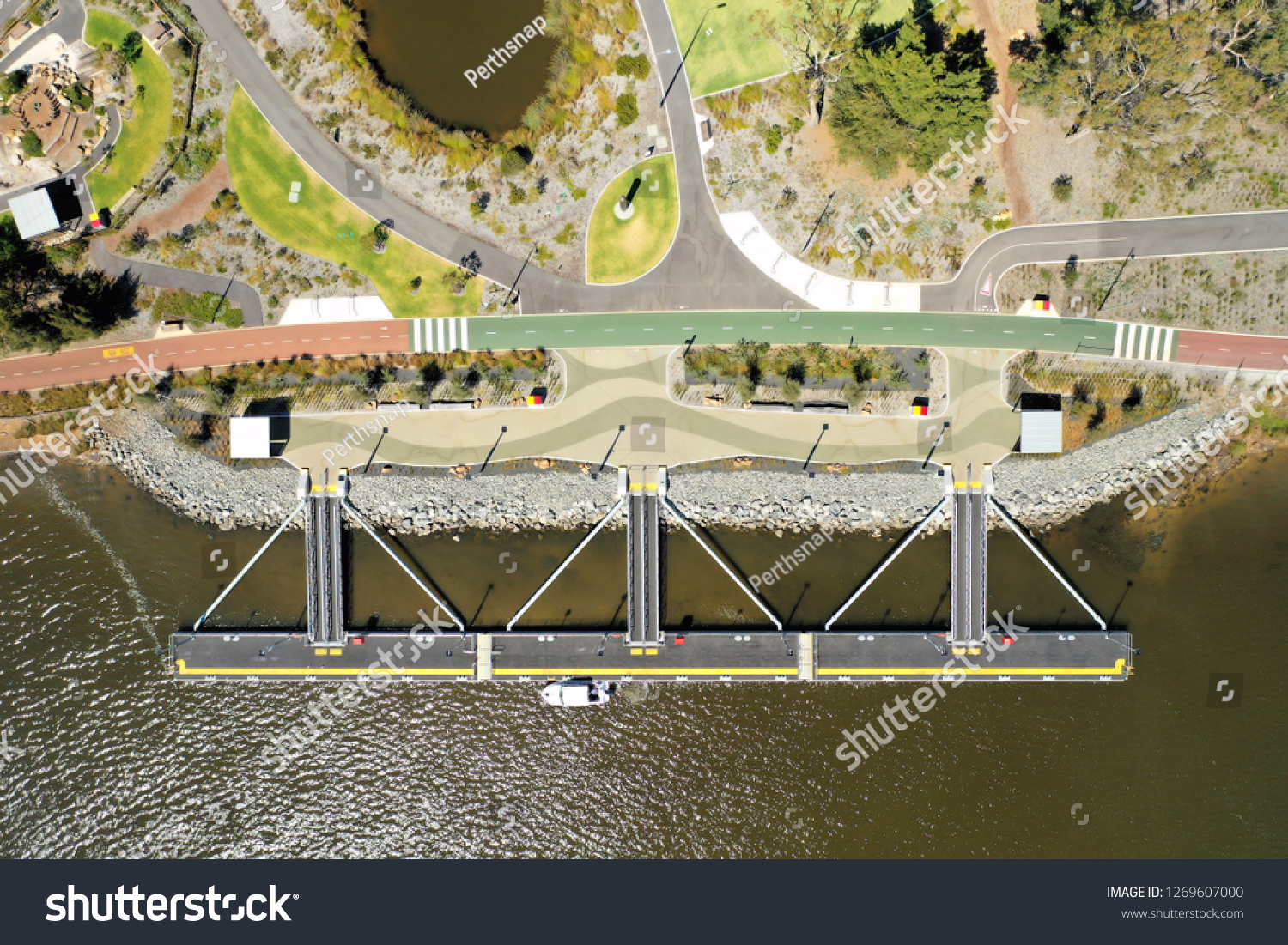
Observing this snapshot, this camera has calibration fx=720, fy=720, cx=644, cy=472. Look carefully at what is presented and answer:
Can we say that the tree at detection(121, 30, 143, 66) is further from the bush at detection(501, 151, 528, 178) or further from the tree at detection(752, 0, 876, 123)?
the tree at detection(752, 0, 876, 123)

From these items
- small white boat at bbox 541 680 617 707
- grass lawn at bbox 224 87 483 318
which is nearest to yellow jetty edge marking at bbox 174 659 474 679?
small white boat at bbox 541 680 617 707

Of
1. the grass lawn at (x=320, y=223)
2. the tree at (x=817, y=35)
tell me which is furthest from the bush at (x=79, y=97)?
the tree at (x=817, y=35)

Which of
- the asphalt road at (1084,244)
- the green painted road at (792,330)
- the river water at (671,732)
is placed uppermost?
the asphalt road at (1084,244)

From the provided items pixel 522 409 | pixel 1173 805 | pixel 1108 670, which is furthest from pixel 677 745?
pixel 1173 805

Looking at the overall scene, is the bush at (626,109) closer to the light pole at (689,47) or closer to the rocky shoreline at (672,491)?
the light pole at (689,47)

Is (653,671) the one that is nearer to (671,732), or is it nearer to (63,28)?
(671,732)

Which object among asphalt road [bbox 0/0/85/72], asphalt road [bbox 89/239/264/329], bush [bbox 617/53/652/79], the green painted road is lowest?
the green painted road

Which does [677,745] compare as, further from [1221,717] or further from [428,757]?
[1221,717]
